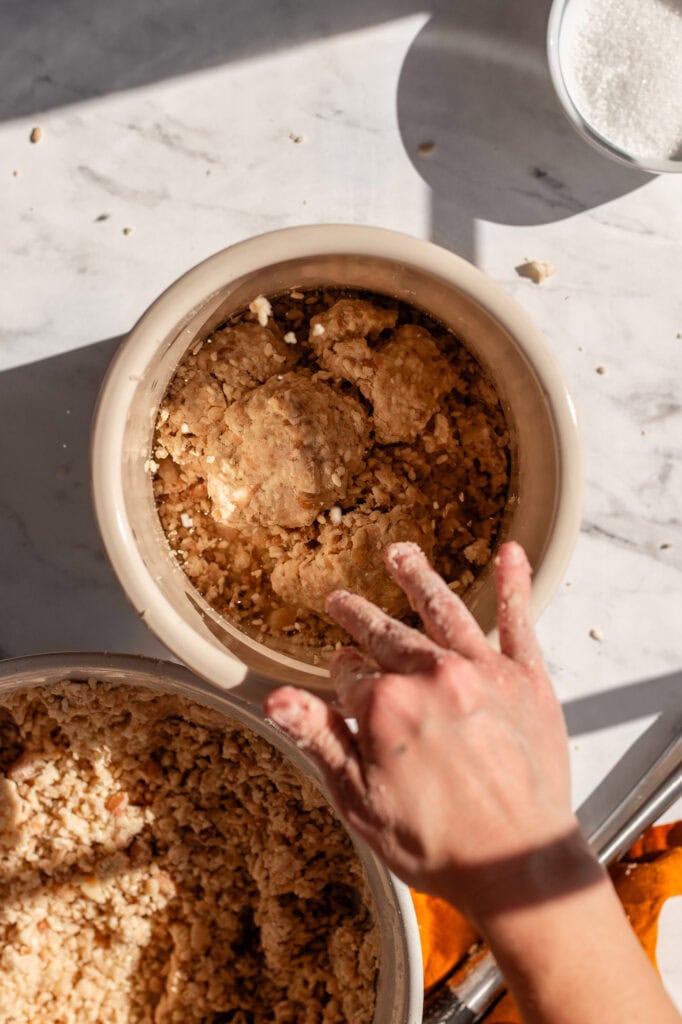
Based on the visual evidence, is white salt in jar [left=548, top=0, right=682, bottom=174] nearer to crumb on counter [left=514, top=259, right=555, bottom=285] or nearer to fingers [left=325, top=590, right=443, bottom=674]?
crumb on counter [left=514, top=259, right=555, bottom=285]

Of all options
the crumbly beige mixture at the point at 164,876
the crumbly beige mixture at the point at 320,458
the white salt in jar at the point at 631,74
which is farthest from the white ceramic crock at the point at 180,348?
the white salt in jar at the point at 631,74

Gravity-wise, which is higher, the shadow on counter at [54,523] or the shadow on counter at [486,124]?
the shadow on counter at [486,124]

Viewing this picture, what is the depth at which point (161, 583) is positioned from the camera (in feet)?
2.48

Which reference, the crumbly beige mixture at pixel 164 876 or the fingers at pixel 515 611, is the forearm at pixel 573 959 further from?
the crumbly beige mixture at pixel 164 876

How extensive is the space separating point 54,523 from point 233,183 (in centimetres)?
35

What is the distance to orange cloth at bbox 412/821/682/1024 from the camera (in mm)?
961

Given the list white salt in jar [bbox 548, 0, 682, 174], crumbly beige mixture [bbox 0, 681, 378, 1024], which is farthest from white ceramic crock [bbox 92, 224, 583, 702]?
white salt in jar [bbox 548, 0, 682, 174]

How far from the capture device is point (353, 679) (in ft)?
2.19

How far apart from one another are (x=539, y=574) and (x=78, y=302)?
19.2 inches

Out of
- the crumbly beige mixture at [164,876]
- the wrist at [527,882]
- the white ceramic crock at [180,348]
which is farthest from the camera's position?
the crumbly beige mixture at [164,876]

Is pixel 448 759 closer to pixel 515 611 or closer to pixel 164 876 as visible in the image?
pixel 515 611

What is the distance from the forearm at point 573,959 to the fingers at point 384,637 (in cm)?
15

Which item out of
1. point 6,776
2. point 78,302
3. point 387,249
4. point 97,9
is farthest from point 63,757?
point 97,9

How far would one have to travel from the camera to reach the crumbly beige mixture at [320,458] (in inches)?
31.1
